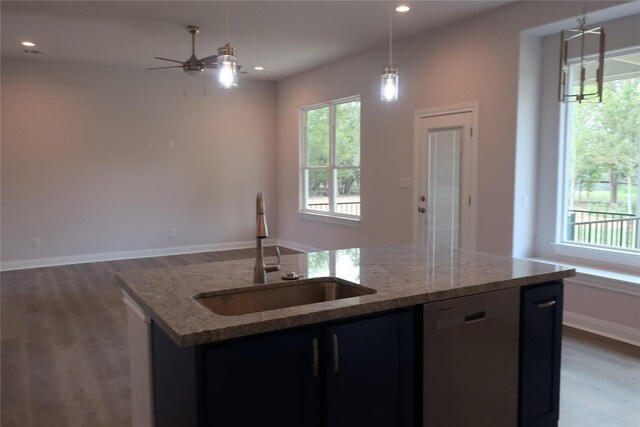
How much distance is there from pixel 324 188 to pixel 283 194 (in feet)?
3.68

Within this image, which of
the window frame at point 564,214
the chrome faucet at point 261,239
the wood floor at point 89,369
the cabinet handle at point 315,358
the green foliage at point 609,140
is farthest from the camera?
the window frame at point 564,214

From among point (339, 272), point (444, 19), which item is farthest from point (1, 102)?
point (339, 272)

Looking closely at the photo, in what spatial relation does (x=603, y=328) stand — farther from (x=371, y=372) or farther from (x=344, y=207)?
(x=344, y=207)

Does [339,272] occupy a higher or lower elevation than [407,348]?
higher

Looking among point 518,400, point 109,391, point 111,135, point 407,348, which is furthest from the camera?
point 111,135

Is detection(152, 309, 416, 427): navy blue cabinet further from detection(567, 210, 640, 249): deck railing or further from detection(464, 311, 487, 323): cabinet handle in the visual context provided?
detection(567, 210, 640, 249): deck railing

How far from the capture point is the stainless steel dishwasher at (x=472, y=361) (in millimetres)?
1932

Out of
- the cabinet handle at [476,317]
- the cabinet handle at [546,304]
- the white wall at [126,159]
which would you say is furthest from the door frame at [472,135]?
the white wall at [126,159]

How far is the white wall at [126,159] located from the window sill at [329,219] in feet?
3.16

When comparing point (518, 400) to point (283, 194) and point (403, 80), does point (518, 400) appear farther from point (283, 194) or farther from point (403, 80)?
point (283, 194)

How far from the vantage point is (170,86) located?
752cm

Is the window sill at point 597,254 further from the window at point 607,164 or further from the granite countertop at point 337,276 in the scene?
the granite countertop at point 337,276

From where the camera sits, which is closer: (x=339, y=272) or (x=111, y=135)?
(x=339, y=272)

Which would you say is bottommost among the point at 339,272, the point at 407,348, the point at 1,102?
the point at 407,348
